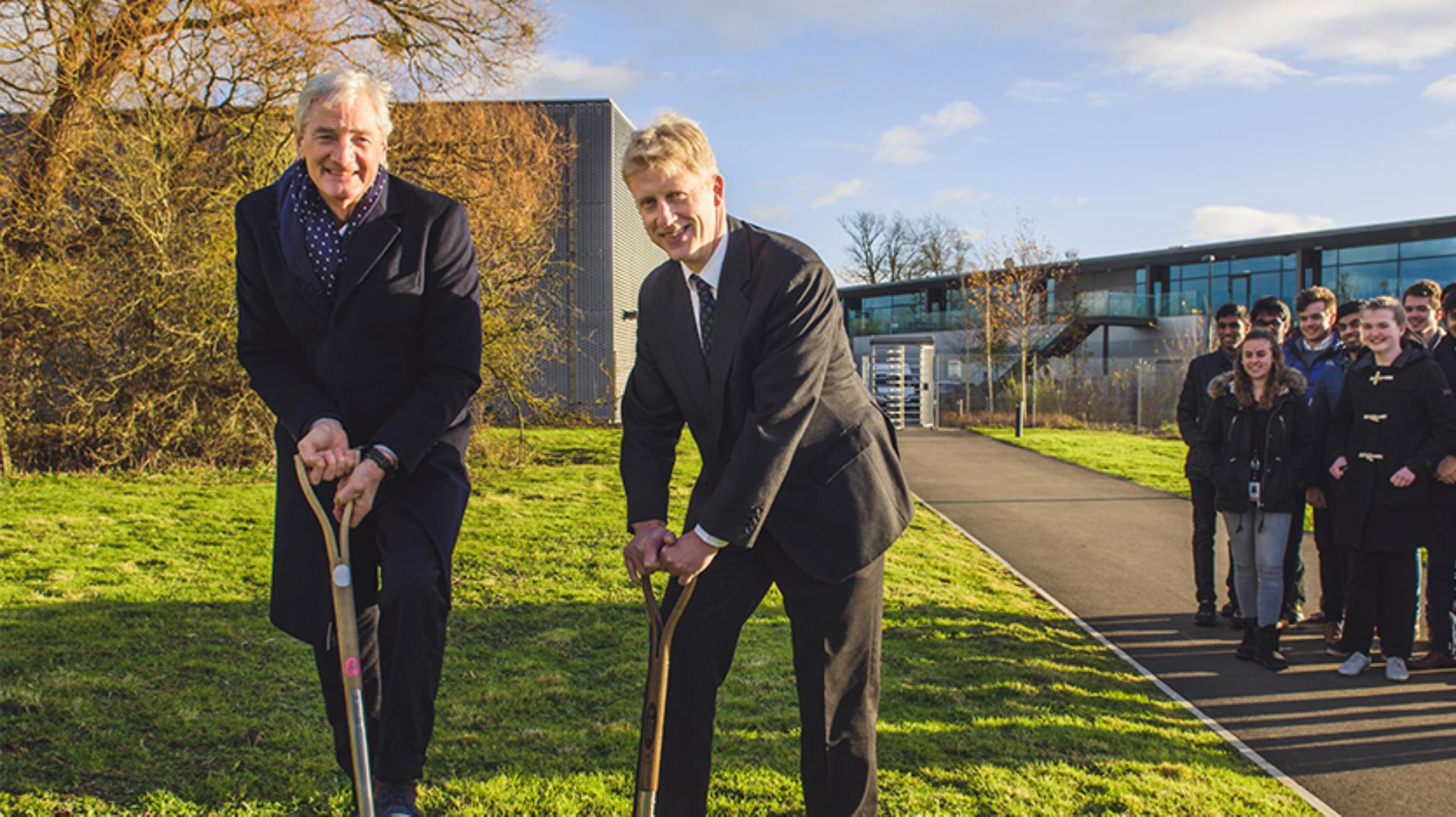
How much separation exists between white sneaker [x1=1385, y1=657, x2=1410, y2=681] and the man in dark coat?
5305 millimetres

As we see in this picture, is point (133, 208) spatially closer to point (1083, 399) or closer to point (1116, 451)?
point (1116, 451)

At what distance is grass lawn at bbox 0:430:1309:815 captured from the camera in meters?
3.52

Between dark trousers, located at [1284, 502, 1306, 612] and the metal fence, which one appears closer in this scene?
dark trousers, located at [1284, 502, 1306, 612]

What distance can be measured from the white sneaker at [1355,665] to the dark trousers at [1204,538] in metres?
1.06

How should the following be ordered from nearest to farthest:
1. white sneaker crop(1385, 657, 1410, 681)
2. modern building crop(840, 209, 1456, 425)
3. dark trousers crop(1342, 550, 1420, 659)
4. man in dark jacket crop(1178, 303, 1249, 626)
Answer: white sneaker crop(1385, 657, 1410, 681) → dark trousers crop(1342, 550, 1420, 659) → man in dark jacket crop(1178, 303, 1249, 626) → modern building crop(840, 209, 1456, 425)

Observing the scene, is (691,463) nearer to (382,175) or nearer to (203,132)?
(203,132)

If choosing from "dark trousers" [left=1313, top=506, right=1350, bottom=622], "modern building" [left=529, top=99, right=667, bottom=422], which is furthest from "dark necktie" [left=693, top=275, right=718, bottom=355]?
"modern building" [left=529, top=99, right=667, bottom=422]

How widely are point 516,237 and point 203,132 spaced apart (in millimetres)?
4214

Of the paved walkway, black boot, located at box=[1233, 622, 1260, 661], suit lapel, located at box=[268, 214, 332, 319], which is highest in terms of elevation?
suit lapel, located at box=[268, 214, 332, 319]

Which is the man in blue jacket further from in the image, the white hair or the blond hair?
the white hair

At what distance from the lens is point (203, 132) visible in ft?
42.9

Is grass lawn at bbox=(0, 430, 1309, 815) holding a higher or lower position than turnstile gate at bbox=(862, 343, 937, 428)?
lower

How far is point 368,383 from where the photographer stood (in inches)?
117

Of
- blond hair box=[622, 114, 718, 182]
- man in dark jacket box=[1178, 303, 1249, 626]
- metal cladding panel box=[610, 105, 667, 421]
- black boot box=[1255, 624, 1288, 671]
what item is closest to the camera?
blond hair box=[622, 114, 718, 182]
